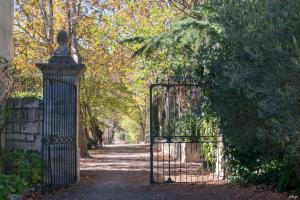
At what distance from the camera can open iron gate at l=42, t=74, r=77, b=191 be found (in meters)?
11.6

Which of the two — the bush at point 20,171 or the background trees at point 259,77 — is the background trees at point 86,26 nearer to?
the bush at point 20,171

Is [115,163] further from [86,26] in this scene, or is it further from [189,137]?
[189,137]

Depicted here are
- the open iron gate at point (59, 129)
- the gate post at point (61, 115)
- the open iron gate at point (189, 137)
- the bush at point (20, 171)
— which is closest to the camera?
the bush at point (20, 171)

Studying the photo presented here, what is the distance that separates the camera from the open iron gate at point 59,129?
11.6m

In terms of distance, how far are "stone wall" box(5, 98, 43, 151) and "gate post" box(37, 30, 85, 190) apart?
0.54 meters

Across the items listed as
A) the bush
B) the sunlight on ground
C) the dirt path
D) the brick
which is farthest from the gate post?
the sunlight on ground

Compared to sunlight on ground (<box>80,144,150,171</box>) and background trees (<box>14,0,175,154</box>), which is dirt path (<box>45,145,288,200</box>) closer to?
sunlight on ground (<box>80,144,150,171</box>)

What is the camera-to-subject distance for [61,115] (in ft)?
39.8

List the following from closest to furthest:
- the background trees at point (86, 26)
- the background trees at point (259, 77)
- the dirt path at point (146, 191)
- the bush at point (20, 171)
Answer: the background trees at point (259, 77)
the bush at point (20, 171)
the dirt path at point (146, 191)
the background trees at point (86, 26)

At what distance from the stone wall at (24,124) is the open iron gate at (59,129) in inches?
21.1

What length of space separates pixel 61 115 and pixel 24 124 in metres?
1.10

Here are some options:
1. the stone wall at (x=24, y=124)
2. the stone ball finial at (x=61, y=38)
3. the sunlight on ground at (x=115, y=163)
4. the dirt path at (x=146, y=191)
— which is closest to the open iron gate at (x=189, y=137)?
the dirt path at (x=146, y=191)

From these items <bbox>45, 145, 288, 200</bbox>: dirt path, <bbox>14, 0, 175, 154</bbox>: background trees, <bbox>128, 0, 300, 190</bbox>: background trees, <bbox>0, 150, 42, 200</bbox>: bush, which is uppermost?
<bbox>14, 0, 175, 154</bbox>: background trees

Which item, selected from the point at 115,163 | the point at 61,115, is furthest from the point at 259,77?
the point at 115,163
